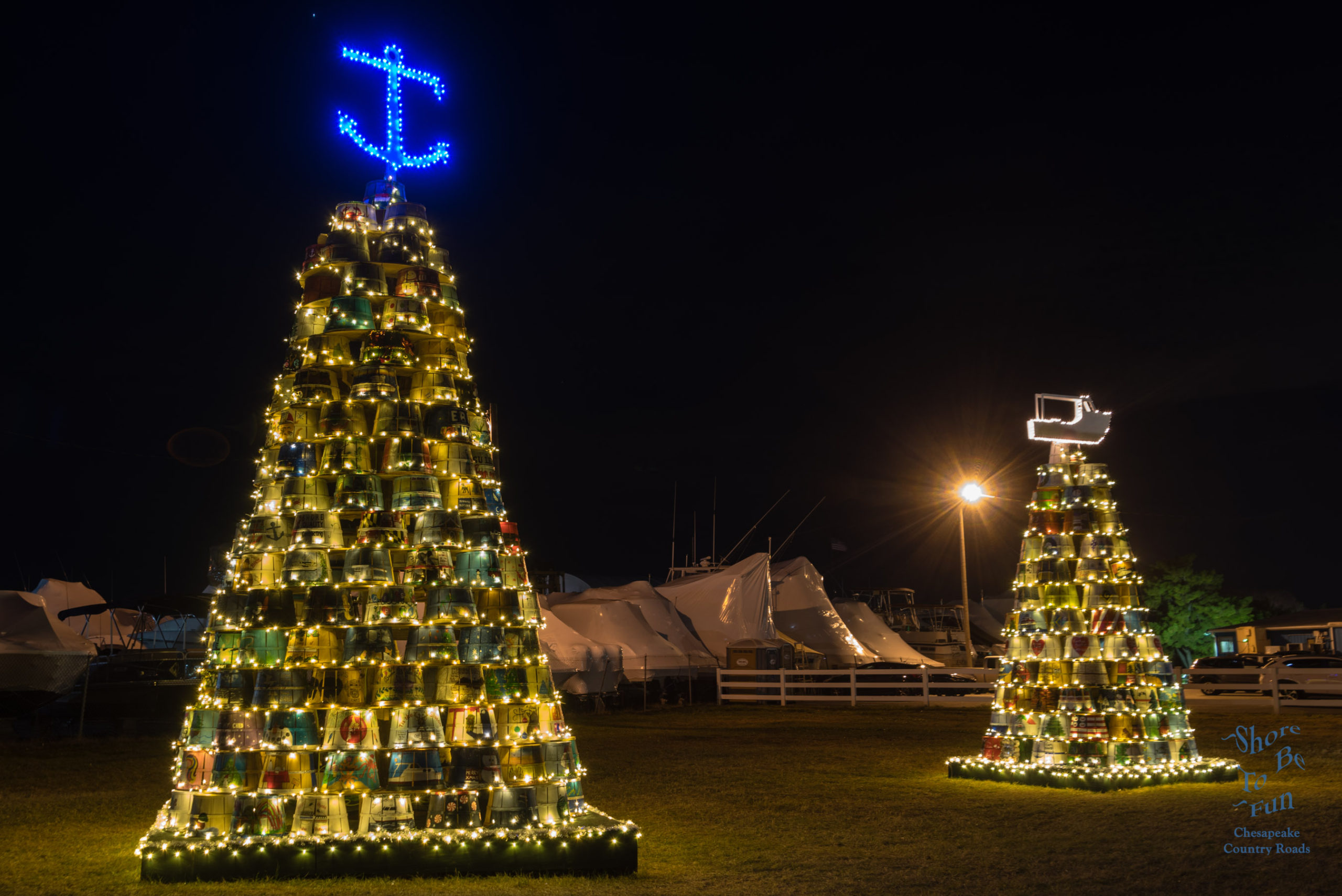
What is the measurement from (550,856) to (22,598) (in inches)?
826

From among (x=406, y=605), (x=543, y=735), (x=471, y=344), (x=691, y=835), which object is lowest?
(x=691, y=835)

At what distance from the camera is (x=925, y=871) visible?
27.9 feet

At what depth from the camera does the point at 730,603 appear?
41.4 metres

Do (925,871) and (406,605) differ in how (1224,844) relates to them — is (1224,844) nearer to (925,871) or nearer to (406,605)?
(925,871)

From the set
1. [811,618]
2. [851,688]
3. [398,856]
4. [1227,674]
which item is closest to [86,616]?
[851,688]

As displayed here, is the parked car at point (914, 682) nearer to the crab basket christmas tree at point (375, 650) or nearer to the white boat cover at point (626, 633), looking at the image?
the white boat cover at point (626, 633)

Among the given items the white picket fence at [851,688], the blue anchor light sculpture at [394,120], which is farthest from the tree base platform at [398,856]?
the white picket fence at [851,688]

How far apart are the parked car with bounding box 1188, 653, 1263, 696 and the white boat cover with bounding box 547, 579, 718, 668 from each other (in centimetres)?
1406

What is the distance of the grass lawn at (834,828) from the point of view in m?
8.05

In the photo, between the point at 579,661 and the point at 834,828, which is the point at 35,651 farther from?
the point at 834,828

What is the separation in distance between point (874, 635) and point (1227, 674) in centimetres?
1986

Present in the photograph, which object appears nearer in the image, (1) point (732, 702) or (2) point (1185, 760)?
(2) point (1185, 760)

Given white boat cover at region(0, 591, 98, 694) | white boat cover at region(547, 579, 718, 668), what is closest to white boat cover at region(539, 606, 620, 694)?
white boat cover at region(547, 579, 718, 668)

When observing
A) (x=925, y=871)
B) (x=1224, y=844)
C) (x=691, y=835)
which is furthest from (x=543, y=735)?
(x=1224, y=844)
